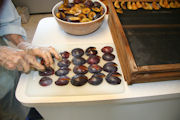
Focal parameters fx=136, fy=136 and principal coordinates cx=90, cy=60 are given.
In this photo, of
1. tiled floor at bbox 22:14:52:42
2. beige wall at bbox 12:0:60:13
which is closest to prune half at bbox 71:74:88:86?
tiled floor at bbox 22:14:52:42

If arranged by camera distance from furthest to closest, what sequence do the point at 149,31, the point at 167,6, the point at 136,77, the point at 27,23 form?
the point at 27,23
the point at 167,6
the point at 149,31
the point at 136,77

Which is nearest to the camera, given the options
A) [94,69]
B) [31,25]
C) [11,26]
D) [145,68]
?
[145,68]

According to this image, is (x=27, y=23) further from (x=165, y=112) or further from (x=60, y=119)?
(x=165, y=112)

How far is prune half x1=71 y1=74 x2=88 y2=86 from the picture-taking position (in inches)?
20.0

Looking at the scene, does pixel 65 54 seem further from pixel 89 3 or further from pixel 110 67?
pixel 89 3

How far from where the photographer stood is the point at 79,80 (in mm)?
512

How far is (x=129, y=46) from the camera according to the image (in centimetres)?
50

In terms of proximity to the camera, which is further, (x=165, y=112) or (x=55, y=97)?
(x=165, y=112)

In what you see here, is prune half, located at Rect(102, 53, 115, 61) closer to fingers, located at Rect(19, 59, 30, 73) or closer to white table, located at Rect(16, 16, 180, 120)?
white table, located at Rect(16, 16, 180, 120)

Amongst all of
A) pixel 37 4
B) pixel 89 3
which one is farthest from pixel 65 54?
pixel 37 4

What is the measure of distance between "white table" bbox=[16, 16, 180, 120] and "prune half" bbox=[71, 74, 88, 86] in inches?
2.0

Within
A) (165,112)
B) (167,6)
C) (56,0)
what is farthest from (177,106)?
(56,0)

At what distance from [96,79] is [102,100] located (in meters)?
0.08

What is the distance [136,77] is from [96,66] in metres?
0.16
